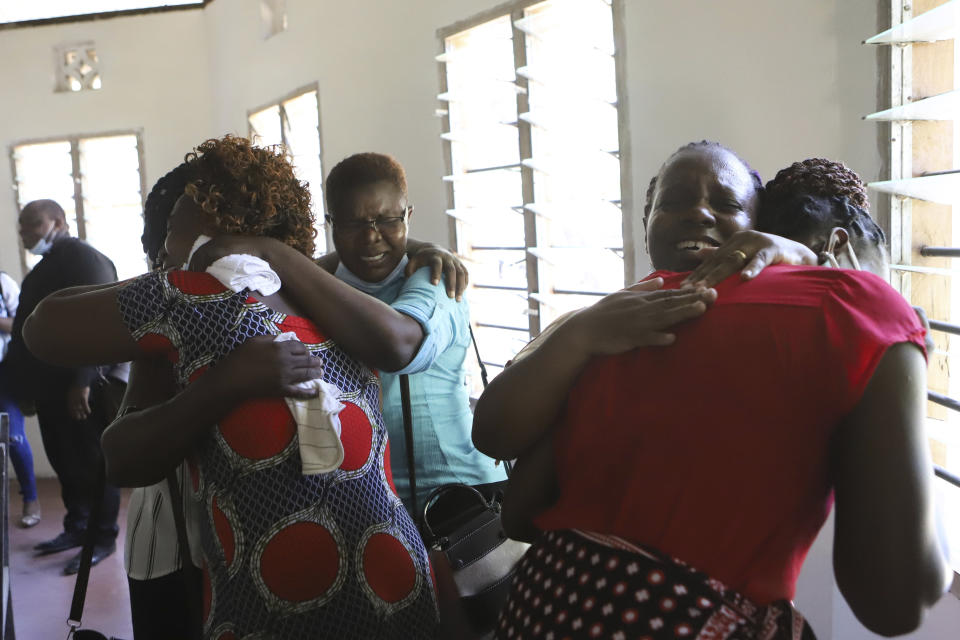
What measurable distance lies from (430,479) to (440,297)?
0.41m

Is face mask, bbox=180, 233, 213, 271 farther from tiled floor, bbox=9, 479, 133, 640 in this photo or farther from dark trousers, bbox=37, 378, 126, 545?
dark trousers, bbox=37, 378, 126, 545

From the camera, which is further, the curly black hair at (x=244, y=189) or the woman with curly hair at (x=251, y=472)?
the curly black hair at (x=244, y=189)

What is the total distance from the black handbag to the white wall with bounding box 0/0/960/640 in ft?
2.84

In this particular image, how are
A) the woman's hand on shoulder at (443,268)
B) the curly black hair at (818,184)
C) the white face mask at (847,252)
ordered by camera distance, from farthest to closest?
the woman's hand on shoulder at (443,268), the curly black hair at (818,184), the white face mask at (847,252)

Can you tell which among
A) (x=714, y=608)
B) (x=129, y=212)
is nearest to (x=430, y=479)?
(x=714, y=608)

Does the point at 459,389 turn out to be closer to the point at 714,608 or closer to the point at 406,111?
the point at 714,608

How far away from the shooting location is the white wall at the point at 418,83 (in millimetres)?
1959

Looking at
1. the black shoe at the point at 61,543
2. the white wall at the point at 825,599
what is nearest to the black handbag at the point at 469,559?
the white wall at the point at 825,599

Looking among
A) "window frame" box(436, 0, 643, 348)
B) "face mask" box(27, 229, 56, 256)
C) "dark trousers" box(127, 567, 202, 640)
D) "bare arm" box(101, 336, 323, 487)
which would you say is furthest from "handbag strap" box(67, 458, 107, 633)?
"face mask" box(27, 229, 56, 256)

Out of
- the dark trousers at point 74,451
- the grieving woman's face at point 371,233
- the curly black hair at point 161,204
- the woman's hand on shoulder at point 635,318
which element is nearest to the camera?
the woman's hand on shoulder at point 635,318

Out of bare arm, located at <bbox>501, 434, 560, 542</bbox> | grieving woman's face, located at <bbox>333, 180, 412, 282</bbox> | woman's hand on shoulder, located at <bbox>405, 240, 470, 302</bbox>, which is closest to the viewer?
bare arm, located at <bbox>501, 434, 560, 542</bbox>

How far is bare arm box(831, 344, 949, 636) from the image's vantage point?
804 millimetres

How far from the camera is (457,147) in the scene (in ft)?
12.4

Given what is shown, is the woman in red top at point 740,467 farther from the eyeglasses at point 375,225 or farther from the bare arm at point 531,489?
the eyeglasses at point 375,225
